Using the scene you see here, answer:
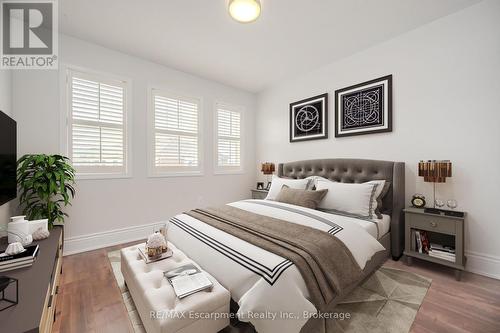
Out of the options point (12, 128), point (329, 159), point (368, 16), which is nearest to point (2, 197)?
point (12, 128)

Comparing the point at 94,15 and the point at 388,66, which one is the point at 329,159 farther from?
the point at 94,15

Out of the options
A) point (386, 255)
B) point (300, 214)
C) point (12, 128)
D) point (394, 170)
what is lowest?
point (386, 255)

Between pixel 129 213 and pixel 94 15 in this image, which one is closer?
pixel 94 15

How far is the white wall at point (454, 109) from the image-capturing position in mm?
2102

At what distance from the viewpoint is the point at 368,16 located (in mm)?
2309

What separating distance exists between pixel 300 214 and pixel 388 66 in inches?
91.6

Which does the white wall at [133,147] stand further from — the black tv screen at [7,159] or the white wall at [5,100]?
the black tv screen at [7,159]

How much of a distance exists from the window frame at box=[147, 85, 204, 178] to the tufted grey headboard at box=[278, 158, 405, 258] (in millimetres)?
1917

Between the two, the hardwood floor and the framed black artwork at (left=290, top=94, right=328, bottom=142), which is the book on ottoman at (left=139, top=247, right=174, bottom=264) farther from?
the framed black artwork at (left=290, top=94, right=328, bottom=142)

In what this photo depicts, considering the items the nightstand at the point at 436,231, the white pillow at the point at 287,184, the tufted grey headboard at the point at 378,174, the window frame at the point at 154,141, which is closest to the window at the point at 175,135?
the window frame at the point at 154,141

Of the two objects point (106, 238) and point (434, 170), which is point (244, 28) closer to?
point (434, 170)

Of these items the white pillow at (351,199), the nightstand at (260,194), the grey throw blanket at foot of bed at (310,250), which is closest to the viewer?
the grey throw blanket at foot of bed at (310,250)

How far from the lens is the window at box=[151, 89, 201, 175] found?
3.46 meters

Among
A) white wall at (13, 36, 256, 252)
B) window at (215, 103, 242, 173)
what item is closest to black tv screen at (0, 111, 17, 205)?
white wall at (13, 36, 256, 252)
